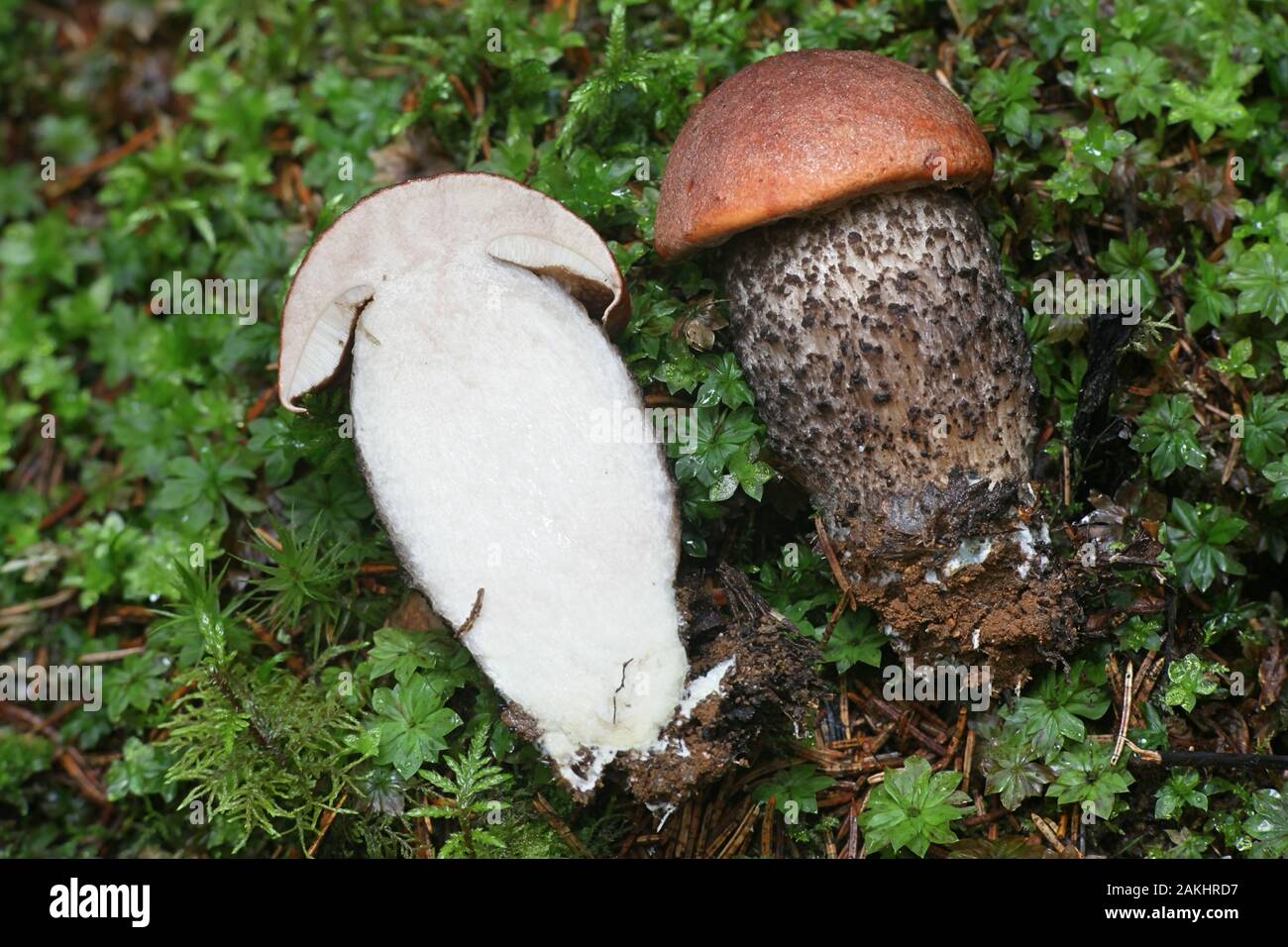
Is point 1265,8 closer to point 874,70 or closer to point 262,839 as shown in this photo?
point 874,70

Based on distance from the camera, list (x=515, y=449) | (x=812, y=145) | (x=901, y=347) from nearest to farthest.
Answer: (x=812, y=145) < (x=901, y=347) < (x=515, y=449)

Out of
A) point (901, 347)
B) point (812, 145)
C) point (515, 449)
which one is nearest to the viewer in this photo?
point (812, 145)

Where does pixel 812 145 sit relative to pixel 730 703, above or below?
above

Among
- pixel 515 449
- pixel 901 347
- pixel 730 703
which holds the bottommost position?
pixel 730 703

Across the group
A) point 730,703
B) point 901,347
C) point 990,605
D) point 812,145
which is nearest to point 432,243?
point 812,145

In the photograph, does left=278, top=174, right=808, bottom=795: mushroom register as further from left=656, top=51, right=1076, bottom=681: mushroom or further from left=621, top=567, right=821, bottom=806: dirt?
left=656, top=51, right=1076, bottom=681: mushroom

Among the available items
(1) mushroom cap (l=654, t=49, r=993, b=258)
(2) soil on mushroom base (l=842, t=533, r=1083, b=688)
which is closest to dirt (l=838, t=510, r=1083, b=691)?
(2) soil on mushroom base (l=842, t=533, r=1083, b=688)

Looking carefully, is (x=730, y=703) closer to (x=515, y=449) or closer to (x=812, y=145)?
(x=515, y=449)
